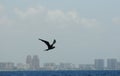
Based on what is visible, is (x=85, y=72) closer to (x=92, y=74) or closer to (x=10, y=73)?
(x=92, y=74)

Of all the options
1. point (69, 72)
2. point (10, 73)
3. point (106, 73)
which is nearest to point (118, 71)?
point (106, 73)

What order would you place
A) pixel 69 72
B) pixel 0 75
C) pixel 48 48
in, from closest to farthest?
pixel 48 48 → pixel 0 75 → pixel 69 72

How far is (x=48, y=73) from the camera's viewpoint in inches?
1492

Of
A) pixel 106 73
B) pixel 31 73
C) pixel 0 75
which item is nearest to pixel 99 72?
pixel 106 73

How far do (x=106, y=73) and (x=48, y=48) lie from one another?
10495 millimetres

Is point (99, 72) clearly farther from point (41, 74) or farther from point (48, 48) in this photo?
point (48, 48)

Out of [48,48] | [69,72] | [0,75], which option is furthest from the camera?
[69,72]

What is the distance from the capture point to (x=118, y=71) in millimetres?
38781

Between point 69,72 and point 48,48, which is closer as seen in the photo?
point 48,48

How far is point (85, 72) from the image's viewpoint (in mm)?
Result: 38500

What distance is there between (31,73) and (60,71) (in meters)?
2.95

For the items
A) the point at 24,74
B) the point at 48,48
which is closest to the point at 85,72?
the point at 24,74

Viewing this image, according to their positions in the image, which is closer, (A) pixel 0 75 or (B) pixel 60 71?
(A) pixel 0 75

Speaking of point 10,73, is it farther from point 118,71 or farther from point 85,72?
point 118,71
